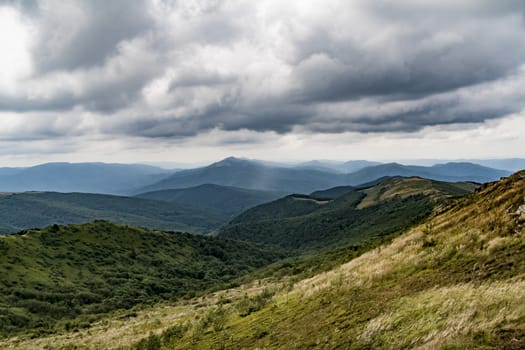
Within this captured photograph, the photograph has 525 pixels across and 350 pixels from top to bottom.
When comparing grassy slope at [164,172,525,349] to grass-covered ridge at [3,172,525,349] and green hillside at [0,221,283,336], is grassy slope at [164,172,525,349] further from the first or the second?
green hillside at [0,221,283,336]

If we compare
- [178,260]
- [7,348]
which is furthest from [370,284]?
[178,260]

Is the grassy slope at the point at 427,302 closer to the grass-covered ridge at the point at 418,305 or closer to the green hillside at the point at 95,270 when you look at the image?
the grass-covered ridge at the point at 418,305

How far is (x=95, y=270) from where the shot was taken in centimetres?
12475

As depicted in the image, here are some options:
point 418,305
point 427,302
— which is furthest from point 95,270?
point 427,302

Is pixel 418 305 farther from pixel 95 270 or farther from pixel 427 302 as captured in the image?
pixel 95 270

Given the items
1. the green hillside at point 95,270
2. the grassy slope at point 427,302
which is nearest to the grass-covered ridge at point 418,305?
the grassy slope at point 427,302

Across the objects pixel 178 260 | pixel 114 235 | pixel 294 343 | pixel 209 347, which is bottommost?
pixel 178 260

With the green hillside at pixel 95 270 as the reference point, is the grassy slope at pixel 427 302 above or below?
above

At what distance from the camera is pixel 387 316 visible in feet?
47.3

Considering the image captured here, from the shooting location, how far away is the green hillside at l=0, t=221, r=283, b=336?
85.4m

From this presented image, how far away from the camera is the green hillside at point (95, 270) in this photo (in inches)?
3364

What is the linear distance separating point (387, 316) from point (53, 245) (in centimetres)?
14314

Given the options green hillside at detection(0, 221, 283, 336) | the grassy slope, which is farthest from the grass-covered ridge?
green hillside at detection(0, 221, 283, 336)

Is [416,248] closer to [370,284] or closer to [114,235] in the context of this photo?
[370,284]
